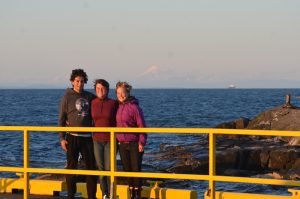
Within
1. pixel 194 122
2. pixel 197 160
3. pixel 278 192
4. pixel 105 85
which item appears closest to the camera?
pixel 105 85

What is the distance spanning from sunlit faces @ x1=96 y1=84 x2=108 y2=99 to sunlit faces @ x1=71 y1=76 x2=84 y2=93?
27 cm

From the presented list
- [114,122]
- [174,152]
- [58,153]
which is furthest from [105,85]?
[58,153]

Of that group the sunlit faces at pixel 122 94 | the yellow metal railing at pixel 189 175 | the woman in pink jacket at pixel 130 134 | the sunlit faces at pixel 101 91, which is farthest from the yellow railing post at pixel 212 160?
the sunlit faces at pixel 101 91

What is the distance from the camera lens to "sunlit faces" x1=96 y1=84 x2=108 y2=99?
31.4ft

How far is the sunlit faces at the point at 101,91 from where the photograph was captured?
9.56 m

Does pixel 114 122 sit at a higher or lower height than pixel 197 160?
higher

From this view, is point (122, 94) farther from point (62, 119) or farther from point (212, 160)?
point (212, 160)

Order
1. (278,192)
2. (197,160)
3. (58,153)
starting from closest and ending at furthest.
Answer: (278,192) → (197,160) → (58,153)

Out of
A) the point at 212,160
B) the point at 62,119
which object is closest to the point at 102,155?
the point at 62,119

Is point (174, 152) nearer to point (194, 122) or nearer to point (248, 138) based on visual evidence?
point (248, 138)

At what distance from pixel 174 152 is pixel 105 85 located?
1945cm

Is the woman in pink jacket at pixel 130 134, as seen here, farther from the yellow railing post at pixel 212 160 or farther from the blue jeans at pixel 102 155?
the yellow railing post at pixel 212 160

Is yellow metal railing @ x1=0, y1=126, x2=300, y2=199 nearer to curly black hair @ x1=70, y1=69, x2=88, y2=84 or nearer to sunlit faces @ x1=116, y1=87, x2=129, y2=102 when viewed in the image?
sunlit faces @ x1=116, y1=87, x2=129, y2=102

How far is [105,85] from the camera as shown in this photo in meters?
9.58
